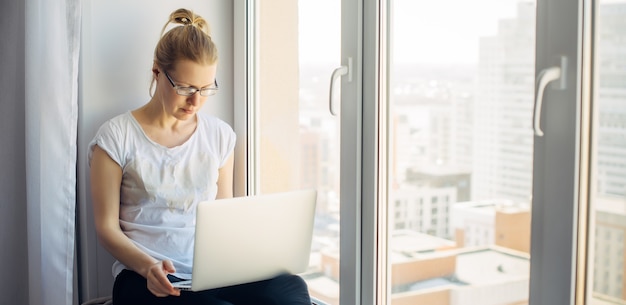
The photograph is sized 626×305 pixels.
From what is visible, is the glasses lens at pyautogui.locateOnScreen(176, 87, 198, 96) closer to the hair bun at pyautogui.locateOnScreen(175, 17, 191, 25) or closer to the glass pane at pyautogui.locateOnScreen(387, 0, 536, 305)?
the hair bun at pyautogui.locateOnScreen(175, 17, 191, 25)

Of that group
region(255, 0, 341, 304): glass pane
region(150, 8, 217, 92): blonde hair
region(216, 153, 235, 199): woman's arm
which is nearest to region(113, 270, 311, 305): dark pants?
region(255, 0, 341, 304): glass pane

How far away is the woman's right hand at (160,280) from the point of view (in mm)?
1453

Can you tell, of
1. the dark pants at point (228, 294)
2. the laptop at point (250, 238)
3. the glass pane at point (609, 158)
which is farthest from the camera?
the dark pants at point (228, 294)

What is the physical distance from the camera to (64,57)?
5.45 feet

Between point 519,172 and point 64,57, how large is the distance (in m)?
1.12

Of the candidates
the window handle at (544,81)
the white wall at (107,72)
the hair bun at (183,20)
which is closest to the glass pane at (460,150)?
the window handle at (544,81)

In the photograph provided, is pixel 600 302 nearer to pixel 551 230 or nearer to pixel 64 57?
pixel 551 230

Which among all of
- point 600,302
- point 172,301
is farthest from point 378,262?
point 600,302

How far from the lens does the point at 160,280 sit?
1.46m

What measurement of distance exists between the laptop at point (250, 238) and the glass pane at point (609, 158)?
0.62 meters

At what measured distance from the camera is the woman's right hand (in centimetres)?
145

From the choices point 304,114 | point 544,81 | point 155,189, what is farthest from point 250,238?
point 544,81

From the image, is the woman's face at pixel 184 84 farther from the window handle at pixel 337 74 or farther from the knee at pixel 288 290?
the knee at pixel 288 290

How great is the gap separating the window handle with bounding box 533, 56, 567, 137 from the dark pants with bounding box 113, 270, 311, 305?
0.69 m
